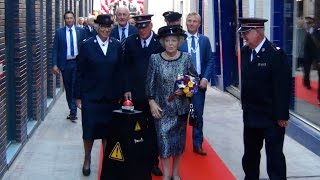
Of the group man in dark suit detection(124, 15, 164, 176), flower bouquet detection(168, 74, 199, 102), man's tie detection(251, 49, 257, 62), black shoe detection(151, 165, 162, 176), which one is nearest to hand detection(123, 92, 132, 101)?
man in dark suit detection(124, 15, 164, 176)

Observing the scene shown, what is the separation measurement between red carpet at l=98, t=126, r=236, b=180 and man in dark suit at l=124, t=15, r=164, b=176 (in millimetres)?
573

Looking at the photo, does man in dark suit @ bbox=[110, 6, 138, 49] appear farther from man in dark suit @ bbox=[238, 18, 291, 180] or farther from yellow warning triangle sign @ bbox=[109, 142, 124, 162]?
man in dark suit @ bbox=[238, 18, 291, 180]

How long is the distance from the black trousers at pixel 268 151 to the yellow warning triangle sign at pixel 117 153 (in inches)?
50.8

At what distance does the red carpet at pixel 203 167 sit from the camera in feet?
25.0

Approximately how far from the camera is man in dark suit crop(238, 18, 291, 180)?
6.28 m

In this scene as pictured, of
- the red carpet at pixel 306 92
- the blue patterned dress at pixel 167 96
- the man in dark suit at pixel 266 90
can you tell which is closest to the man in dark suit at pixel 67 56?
the red carpet at pixel 306 92

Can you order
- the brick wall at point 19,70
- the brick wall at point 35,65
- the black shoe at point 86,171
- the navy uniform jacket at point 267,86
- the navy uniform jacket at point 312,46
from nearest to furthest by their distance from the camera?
the navy uniform jacket at point 267,86 → the black shoe at point 86,171 → the brick wall at point 19,70 → the navy uniform jacket at point 312,46 → the brick wall at point 35,65

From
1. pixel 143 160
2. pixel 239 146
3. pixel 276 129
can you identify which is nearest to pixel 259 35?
pixel 276 129

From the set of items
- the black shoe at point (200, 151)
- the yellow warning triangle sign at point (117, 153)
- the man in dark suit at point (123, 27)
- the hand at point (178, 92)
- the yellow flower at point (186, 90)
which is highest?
the man in dark suit at point (123, 27)

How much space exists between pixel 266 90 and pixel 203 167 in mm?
2009

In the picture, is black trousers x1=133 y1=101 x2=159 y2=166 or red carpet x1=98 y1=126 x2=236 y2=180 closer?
black trousers x1=133 y1=101 x2=159 y2=166

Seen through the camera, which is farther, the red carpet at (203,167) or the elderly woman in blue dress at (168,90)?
the red carpet at (203,167)

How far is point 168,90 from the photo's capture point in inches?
264

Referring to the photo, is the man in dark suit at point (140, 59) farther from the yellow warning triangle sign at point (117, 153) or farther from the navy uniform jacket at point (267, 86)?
the navy uniform jacket at point (267, 86)
